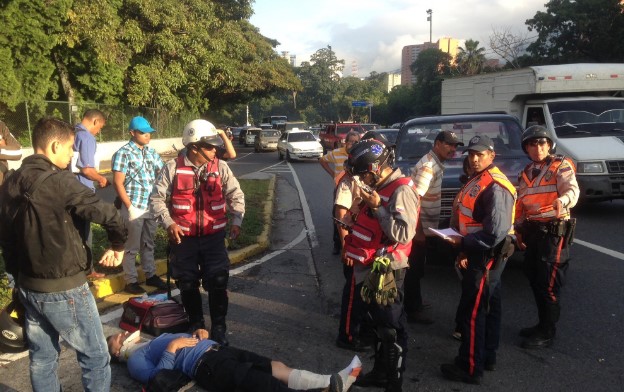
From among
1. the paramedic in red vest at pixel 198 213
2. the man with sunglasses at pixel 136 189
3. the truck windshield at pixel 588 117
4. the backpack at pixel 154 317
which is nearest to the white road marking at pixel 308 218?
the man with sunglasses at pixel 136 189

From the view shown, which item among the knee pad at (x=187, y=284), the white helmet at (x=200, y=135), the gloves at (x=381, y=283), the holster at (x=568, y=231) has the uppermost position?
the white helmet at (x=200, y=135)

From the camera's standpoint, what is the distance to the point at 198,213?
177 inches

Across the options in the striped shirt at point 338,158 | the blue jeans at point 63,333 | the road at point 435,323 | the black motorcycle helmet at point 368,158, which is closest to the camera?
the blue jeans at point 63,333

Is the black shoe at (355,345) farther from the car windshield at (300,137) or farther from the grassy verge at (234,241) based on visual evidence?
the car windshield at (300,137)

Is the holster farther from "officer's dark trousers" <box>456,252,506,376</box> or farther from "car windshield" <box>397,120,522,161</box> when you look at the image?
"car windshield" <box>397,120,522,161</box>

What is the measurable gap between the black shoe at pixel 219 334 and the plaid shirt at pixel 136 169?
1.86 metres

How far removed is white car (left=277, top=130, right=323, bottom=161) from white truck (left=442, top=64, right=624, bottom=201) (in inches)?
470

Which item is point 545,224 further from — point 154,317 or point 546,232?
point 154,317

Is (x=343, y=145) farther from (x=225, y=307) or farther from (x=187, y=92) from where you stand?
(x=187, y=92)

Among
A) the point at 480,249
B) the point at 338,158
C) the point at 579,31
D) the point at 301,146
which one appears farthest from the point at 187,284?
the point at 579,31

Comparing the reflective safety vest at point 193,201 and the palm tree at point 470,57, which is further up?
the palm tree at point 470,57

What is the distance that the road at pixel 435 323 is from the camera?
13.3 ft

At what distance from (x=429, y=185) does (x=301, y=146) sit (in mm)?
21436

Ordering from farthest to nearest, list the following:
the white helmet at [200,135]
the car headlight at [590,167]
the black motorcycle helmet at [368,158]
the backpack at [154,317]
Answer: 1. the car headlight at [590,167]
2. the backpack at [154,317]
3. the white helmet at [200,135]
4. the black motorcycle helmet at [368,158]
